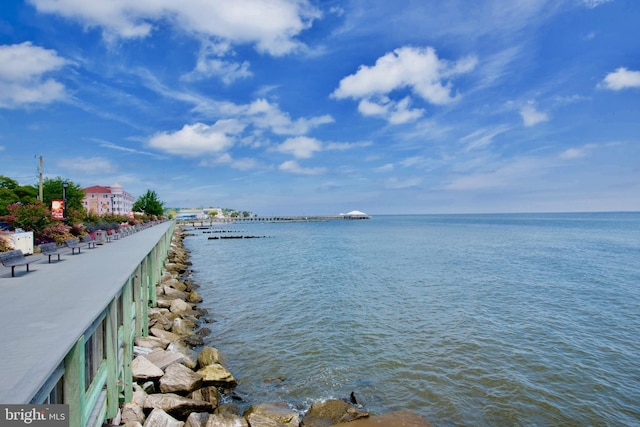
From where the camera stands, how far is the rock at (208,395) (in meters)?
7.88

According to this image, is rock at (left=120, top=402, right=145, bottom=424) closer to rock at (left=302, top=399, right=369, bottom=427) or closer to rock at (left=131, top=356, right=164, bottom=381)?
rock at (left=131, top=356, right=164, bottom=381)

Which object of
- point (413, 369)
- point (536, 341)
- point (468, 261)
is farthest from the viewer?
point (468, 261)

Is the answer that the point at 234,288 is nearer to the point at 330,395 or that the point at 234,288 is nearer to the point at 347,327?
the point at 347,327

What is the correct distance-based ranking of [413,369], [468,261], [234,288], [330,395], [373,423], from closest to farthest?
[373,423], [330,395], [413,369], [234,288], [468,261]

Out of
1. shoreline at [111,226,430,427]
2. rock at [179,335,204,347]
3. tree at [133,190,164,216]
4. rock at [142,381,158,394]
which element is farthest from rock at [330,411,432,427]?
tree at [133,190,164,216]

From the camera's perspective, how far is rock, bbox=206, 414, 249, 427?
21.7 feet

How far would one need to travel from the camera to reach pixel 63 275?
29.0 ft

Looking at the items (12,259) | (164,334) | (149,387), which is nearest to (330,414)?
(149,387)

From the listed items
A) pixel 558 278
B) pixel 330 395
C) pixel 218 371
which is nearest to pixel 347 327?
pixel 330 395

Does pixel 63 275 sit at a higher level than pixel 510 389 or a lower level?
higher

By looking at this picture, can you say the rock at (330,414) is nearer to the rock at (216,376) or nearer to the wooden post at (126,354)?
the rock at (216,376)

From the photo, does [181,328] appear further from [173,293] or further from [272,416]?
[272,416]

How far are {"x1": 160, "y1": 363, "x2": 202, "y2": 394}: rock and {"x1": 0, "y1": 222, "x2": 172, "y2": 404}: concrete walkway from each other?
253cm

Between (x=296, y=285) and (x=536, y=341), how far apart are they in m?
13.0
